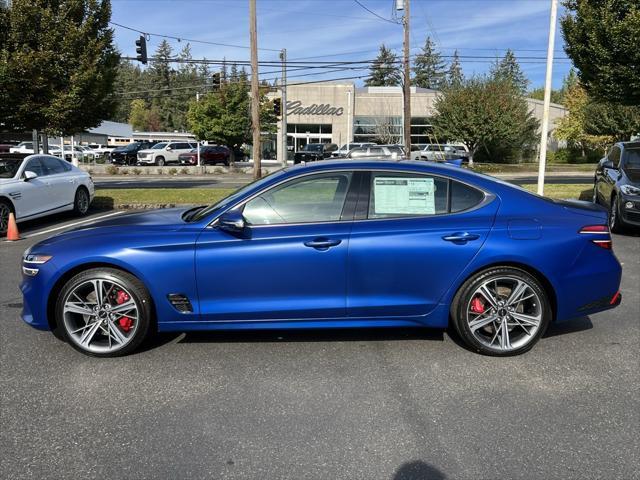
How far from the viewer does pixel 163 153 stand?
132ft

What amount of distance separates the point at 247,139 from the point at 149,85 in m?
92.7

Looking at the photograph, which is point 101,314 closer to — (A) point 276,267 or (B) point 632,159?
(A) point 276,267

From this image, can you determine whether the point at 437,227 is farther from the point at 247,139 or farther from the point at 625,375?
the point at 247,139

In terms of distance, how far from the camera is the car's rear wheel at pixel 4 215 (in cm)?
952

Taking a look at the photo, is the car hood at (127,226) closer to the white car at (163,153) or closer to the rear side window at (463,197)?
the rear side window at (463,197)

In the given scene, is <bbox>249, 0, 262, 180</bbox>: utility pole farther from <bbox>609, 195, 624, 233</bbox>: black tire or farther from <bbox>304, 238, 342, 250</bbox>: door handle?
<bbox>304, 238, 342, 250</bbox>: door handle

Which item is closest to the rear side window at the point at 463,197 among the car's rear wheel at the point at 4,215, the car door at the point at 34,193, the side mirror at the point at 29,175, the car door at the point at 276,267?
the car door at the point at 276,267

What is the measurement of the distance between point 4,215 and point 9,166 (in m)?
1.20

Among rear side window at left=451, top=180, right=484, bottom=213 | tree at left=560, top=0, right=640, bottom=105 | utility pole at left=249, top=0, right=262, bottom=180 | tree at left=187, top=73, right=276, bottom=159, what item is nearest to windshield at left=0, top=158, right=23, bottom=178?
rear side window at left=451, top=180, right=484, bottom=213

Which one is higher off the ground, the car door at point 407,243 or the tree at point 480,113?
the tree at point 480,113

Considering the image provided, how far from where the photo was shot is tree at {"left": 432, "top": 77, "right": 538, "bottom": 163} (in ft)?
116

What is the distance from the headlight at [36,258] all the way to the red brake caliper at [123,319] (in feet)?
1.95

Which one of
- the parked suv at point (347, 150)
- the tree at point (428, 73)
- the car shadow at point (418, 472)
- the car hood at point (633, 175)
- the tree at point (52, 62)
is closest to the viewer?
the car shadow at point (418, 472)

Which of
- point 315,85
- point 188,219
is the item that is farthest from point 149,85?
point 188,219
